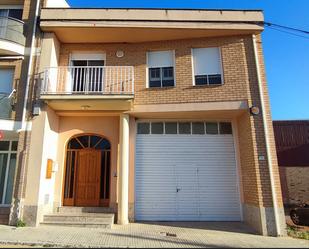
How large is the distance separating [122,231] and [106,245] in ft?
5.06

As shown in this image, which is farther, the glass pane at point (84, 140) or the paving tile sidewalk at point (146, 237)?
the glass pane at point (84, 140)

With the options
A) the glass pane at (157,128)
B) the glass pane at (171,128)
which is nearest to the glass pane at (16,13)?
the glass pane at (157,128)

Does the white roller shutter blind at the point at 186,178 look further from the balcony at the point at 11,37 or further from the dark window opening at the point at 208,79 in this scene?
the balcony at the point at 11,37

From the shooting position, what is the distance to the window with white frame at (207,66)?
10.3 m

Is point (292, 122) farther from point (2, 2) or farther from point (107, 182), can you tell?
point (2, 2)

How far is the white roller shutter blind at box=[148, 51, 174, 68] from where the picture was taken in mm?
10711

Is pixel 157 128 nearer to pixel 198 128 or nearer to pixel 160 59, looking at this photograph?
pixel 198 128

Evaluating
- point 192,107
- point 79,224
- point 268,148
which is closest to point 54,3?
point 192,107

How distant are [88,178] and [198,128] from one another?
4.80m

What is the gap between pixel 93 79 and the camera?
10.6 m

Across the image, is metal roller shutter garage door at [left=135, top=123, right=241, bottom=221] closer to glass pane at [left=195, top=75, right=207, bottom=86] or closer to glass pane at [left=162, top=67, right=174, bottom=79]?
glass pane at [left=195, top=75, right=207, bottom=86]

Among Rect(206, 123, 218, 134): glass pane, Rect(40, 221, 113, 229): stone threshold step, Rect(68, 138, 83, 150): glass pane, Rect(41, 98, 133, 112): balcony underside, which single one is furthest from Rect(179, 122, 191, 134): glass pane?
A: Rect(40, 221, 113, 229): stone threshold step

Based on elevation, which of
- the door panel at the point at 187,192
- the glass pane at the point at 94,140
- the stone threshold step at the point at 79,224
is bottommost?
the stone threshold step at the point at 79,224

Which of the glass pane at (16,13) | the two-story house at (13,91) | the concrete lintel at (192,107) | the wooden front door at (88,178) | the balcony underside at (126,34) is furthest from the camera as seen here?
the glass pane at (16,13)
